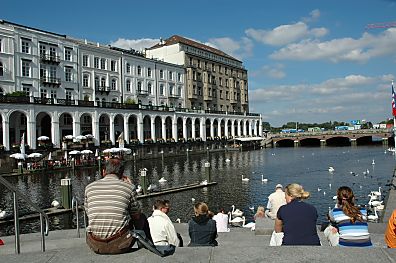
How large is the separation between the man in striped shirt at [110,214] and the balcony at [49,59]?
60396mm

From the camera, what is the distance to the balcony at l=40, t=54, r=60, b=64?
199ft

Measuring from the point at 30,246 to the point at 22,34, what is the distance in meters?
53.8

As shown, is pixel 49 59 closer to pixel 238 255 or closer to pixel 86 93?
pixel 86 93

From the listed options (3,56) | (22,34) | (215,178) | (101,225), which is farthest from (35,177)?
(101,225)

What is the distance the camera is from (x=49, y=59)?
201 ft

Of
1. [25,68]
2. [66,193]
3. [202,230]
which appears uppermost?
[25,68]

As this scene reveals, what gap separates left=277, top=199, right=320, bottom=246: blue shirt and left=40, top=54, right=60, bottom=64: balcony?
60883 millimetres

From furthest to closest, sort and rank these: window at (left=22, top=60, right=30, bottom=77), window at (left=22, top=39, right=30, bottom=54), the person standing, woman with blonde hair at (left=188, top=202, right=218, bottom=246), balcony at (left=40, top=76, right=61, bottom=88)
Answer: balcony at (left=40, top=76, right=61, bottom=88) < window at (left=22, top=60, right=30, bottom=77) < window at (left=22, top=39, right=30, bottom=54) < woman with blonde hair at (left=188, top=202, right=218, bottom=246) < the person standing

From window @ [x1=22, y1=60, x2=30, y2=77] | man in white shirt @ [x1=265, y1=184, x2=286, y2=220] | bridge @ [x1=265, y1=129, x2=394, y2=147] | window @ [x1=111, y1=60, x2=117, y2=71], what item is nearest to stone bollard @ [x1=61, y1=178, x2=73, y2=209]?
man in white shirt @ [x1=265, y1=184, x2=286, y2=220]

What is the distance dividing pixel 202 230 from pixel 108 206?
295 centimetres

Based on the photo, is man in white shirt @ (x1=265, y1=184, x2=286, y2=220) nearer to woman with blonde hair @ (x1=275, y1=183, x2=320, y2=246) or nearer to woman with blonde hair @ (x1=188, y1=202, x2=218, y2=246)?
woman with blonde hair @ (x1=188, y1=202, x2=218, y2=246)

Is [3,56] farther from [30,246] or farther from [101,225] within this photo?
[101,225]

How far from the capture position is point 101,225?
559 cm

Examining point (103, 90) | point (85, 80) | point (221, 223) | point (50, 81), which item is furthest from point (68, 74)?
point (221, 223)
